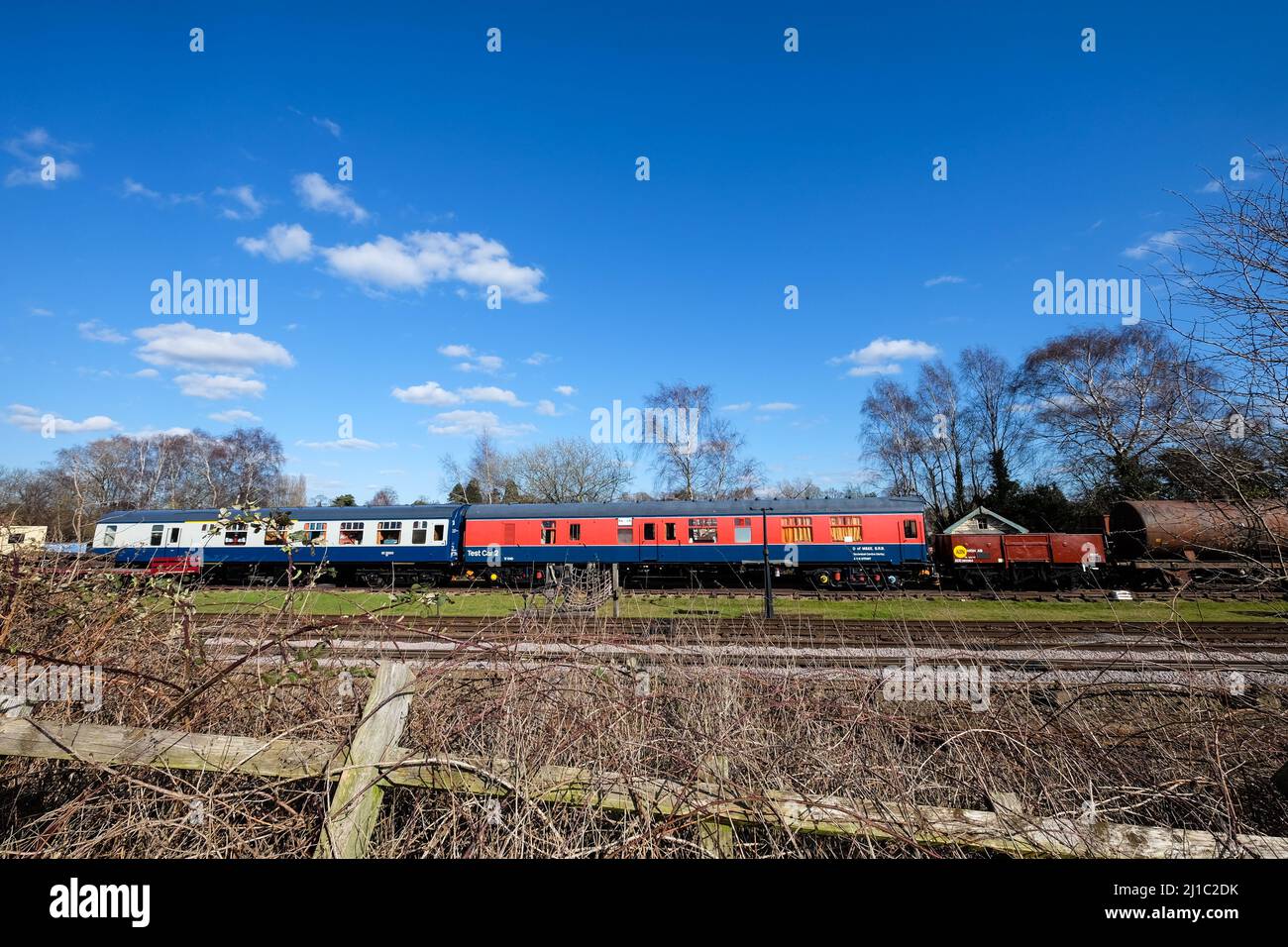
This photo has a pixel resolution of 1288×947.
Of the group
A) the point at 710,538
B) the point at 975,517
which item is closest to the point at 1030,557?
the point at 975,517

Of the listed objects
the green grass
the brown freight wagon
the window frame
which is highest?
the window frame

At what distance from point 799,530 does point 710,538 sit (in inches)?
134

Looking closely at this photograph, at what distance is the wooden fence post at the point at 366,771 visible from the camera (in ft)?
8.22

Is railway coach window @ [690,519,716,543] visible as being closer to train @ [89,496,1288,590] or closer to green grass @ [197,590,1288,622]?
train @ [89,496,1288,590]

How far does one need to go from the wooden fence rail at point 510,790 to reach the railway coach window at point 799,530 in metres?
20.2

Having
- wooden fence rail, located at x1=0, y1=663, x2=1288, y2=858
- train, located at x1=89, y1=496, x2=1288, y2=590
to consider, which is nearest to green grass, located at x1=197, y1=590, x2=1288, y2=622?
train, located at x1=89, y1=496, x2=1288, y2=590

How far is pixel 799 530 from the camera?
22750mm

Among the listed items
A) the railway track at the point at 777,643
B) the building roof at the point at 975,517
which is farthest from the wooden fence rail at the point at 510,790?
the building roof at the point at 975,517

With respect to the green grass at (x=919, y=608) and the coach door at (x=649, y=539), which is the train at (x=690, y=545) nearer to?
the coach door at (x=649, y=539)

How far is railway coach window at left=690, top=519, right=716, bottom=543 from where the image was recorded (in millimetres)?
23156

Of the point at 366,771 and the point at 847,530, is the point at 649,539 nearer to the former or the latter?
the point at 847,530

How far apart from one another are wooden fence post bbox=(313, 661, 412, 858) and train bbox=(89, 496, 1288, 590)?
1846cm
